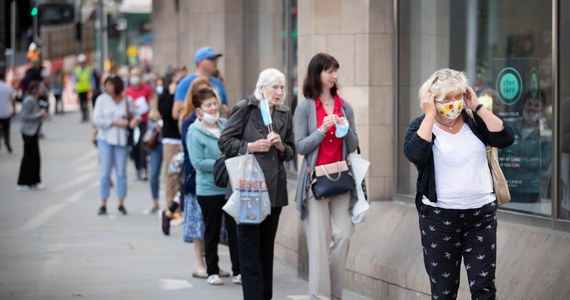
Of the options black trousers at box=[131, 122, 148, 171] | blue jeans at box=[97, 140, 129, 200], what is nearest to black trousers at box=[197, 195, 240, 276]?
blue jeans at box=[97, 140, 129, 200]

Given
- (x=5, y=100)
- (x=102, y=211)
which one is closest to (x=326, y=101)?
(x=102, y=211)

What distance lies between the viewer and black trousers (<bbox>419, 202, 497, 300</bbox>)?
260 inches

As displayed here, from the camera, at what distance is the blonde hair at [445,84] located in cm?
657

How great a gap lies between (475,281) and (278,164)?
2521 mm

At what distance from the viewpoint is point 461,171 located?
664 centimetres

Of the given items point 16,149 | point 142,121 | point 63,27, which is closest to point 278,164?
point 142,121

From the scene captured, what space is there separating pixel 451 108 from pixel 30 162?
13.4 meters

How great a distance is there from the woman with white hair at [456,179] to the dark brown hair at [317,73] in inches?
70.8

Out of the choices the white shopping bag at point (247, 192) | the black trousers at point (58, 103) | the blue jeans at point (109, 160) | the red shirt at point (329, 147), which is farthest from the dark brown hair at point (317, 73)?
the black trousers at point (58, 103)

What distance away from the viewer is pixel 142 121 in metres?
19.4

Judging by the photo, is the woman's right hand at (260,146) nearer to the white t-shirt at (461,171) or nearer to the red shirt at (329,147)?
the red shirt at (329,147)

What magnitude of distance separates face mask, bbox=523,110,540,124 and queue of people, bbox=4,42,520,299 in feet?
0.04

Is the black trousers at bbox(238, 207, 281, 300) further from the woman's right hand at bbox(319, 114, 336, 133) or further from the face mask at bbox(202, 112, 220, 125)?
the face mask at bbox(202, 112, 220, 125)

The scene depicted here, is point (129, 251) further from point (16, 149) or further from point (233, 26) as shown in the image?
point (16, 149)
